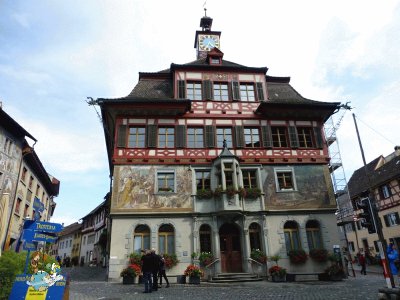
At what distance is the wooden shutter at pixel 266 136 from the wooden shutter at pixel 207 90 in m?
4.40

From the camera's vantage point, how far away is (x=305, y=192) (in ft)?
69.1

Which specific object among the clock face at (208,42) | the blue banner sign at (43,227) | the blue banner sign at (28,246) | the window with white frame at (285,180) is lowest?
the blue banner sign at (28,246)

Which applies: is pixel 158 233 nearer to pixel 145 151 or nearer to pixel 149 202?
pixel 149 202

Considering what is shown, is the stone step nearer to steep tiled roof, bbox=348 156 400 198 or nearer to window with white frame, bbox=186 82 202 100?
window with white frame, bbox=186 82 202 100

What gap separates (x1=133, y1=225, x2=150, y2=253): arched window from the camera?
19016mm

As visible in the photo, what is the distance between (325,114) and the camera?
76.3ft

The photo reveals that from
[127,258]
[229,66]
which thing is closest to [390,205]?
[229,66]

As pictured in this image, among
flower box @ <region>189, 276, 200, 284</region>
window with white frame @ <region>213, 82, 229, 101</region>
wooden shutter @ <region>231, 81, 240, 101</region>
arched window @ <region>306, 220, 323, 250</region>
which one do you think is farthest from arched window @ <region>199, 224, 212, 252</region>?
wooden shutter @ <region>231, 81, 240, 101</region>

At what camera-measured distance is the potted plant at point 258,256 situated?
746 inches

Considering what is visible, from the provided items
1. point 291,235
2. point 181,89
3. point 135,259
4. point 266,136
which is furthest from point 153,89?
point 291,235

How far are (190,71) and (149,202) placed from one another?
10188 mm

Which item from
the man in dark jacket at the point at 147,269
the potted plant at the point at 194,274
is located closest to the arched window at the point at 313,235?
the potted plant at the point at 194,274

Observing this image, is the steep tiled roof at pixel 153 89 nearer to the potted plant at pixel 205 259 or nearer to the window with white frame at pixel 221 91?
the window with white frame at pixel 221 91

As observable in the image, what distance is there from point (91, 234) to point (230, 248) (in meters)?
44.7
